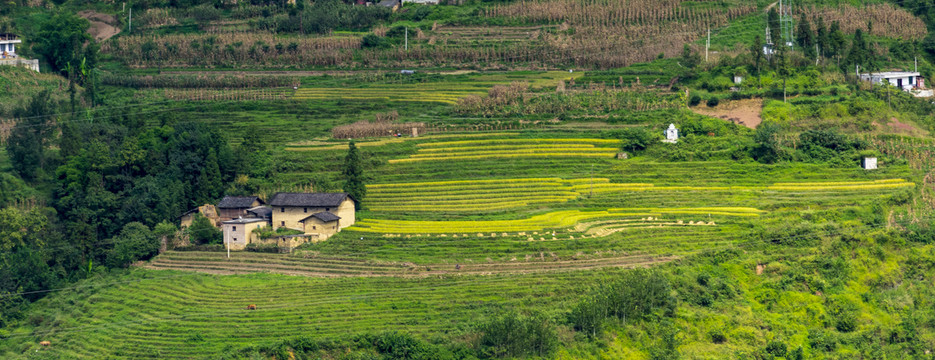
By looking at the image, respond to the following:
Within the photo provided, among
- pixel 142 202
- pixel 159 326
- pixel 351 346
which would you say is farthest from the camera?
pixel 142 202

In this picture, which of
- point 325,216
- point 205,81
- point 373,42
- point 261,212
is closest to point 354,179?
point 325,216

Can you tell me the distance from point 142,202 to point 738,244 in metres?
31.3

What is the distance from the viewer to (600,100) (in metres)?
74.7

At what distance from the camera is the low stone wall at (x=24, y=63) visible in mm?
84562

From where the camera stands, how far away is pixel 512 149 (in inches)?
2749

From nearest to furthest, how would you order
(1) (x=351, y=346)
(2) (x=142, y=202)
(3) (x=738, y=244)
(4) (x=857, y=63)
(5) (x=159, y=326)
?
(1) (x=351, y=346), (5) (x=159, y=326), (3) (x=738, y=244), (2) (x=142, y=202), (4) (x=857, y=63)

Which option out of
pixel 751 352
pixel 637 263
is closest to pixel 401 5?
pixel 637 263

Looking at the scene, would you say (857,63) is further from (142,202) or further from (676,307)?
(142,202)

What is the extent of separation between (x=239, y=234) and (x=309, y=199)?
155 inches

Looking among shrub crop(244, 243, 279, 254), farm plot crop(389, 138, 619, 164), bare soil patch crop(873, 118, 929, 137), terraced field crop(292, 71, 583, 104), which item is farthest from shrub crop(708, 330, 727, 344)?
terraced field crop(292, 71, 583, 104)

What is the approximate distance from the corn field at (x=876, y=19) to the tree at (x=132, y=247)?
47.5 m

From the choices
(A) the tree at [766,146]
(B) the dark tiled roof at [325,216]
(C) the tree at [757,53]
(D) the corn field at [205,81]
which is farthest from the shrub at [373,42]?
(A) the tree at [766,146]

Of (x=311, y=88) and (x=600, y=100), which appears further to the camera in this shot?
(x=311, y=88)

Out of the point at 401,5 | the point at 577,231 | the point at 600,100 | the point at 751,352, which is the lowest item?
the point at 751,352
